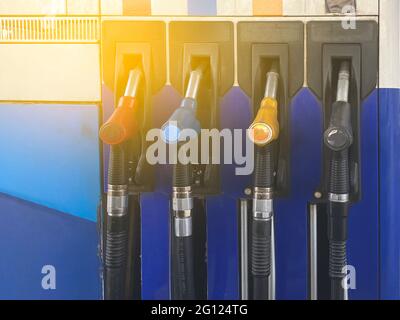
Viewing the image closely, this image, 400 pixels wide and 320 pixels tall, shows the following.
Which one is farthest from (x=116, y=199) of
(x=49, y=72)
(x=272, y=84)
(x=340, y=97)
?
(x=340, y=97)

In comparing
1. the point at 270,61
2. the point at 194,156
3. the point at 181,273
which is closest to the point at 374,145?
the point at 270,61

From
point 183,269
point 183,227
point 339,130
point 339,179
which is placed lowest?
point 183,269

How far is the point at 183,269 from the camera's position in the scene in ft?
4.74

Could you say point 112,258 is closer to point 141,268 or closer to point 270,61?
point 141,268

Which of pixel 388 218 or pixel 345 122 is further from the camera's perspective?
pixel 388 218

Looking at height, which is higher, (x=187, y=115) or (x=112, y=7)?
(x=112, y=7)

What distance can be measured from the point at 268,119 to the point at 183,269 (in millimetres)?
420

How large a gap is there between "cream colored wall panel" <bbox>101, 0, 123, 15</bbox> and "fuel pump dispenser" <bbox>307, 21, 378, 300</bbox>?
46cm

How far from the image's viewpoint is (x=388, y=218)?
4.74ft

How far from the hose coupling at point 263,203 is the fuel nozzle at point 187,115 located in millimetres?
205

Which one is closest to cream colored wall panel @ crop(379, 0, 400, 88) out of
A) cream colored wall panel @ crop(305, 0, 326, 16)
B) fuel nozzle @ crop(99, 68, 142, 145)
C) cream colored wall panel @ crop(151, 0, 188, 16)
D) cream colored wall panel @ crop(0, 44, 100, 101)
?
cream colored wall panel @ crop(305, 0, 326, 16)

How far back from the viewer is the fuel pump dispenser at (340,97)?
1.39 m

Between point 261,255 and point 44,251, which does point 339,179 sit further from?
point 44,251

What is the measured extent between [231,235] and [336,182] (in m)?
0.30
